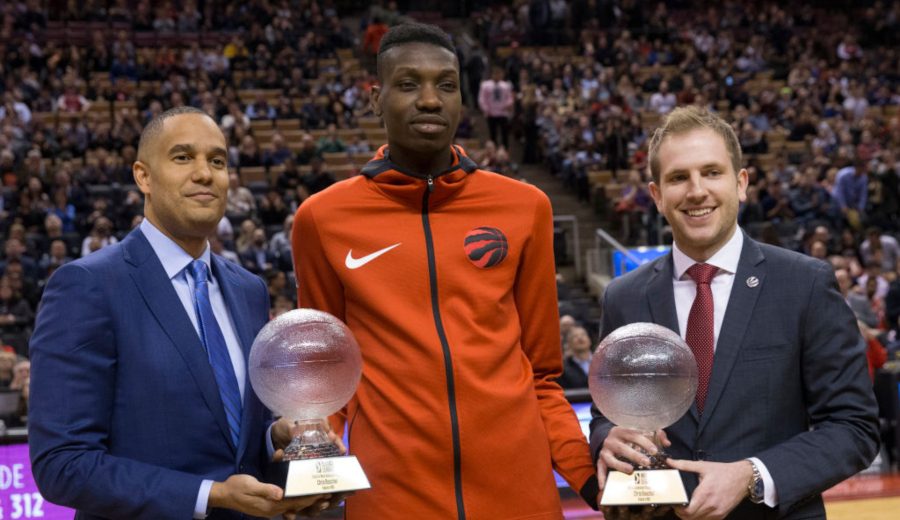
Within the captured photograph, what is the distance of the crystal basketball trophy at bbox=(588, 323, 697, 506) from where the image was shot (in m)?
2.51

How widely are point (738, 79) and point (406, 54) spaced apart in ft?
58.3

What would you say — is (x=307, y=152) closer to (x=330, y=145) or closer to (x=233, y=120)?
(x=330, y=145)

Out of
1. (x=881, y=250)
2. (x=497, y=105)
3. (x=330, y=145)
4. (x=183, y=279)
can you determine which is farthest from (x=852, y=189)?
(x=183, y=279)

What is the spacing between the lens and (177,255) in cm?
274

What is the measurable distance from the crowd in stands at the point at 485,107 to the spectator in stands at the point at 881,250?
3 centimetres

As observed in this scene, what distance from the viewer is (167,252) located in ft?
8.99

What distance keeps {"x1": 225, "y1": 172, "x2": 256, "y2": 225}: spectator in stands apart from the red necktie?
10.1m

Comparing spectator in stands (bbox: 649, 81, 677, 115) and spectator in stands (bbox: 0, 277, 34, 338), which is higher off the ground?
spectator in stands (bbox: 649, 81, 677, 115)

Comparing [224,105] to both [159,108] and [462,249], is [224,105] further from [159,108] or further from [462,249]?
[462,249]

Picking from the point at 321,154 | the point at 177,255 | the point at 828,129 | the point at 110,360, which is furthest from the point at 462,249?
the point at 828,129

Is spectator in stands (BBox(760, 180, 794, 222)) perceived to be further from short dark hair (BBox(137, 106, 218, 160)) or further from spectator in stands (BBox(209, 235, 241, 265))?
short dark hair (BBox(137, 106, 218, 160))

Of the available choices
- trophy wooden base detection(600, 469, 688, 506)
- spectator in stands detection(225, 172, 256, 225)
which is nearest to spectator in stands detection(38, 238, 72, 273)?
spectator in stands detection(225, 172, 256, 225)

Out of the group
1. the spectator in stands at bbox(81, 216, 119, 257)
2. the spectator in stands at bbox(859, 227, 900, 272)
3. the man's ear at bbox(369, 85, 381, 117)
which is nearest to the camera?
the man's ear at bbox(369, 85, 381, 117)

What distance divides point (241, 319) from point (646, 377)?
0.97m
